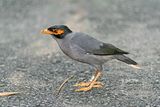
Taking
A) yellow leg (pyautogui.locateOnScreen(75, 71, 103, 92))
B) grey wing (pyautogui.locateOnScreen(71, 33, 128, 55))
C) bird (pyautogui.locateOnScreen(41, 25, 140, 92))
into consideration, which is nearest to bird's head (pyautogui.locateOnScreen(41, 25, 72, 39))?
bird (pyautogui.locateOnScreen(41, 25, 140, 92))

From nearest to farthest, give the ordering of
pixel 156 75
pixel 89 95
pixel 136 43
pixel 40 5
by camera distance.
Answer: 1. pixel 89 95
2. pixel 156 75
3. pixel 136 43
4. pixel 40 5

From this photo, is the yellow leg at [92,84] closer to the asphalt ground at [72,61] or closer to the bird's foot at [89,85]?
the bird's foot at [89,85]

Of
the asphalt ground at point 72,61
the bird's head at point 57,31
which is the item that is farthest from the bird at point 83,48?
the asphalt ground at point 72,61

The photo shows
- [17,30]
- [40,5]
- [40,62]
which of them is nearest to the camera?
[40,62]

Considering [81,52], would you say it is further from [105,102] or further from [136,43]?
[136,43]

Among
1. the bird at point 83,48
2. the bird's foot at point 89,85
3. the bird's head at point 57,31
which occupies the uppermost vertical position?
the bird's head at point 57,31

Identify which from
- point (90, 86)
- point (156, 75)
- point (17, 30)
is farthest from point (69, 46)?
point (17, 30)
